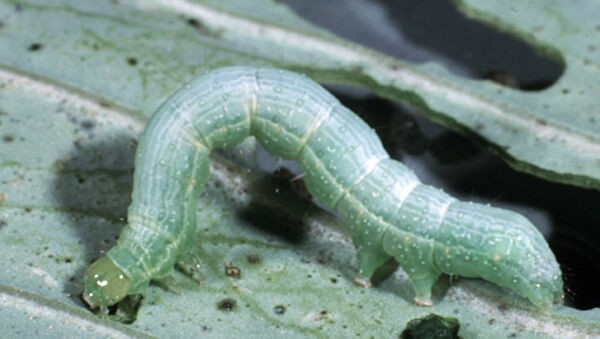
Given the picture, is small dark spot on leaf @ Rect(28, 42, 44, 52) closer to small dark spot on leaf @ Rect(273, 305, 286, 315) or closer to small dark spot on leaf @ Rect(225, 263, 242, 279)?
small dark spot on leaf @ Rect(225, 263, 242, 279)

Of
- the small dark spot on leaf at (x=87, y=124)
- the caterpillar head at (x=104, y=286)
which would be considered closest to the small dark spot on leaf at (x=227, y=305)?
the caterpillar head at (x=104, y=286)

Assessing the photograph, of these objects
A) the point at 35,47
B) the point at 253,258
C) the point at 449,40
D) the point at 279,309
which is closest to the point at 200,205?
the point at 253,258

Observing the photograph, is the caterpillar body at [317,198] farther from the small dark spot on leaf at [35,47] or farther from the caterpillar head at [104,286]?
the small dark spot on leaf at [35,47]

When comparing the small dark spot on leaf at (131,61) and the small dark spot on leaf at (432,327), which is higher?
the small dark spot on leaf at (131,61)

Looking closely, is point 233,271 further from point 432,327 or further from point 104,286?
point 432,327

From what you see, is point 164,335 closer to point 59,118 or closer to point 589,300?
point 59,118

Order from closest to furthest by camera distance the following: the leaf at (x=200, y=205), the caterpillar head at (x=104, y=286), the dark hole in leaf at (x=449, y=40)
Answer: the caterpillar head at (x=104, y=286) → the leaf at (x=200, y=205) → the dark hole in leaf at (x=449, y=40)

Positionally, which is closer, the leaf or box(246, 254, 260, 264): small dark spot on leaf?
the leaf

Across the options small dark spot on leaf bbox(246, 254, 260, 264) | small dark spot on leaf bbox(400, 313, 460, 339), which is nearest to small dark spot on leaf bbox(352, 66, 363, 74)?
small dark spot on leaf bbox(246, 254, 260, 264)
